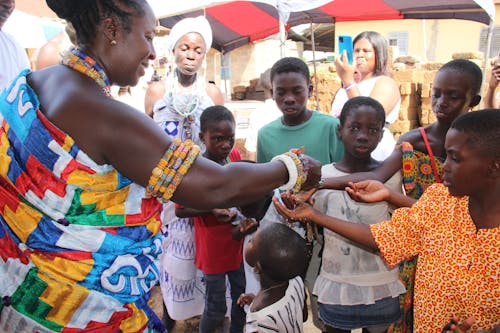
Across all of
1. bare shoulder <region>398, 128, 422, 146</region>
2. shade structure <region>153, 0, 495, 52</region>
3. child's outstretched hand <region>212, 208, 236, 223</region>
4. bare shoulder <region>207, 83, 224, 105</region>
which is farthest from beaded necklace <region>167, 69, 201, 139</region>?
shade structure <region>153, 0, 495, 52</region>

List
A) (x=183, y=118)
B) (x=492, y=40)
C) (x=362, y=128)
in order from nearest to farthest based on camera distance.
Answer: (x=362, y=128) < (x=183, y=118) < (x=492, y=40)

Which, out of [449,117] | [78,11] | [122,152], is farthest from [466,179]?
[78,11]

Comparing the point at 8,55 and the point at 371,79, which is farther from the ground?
the point at 8,55

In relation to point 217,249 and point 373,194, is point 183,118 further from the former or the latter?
point 373,194

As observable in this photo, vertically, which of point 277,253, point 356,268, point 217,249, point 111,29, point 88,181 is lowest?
point 217,249

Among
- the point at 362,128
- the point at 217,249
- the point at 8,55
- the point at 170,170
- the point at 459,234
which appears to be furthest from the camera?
the point at 8,55

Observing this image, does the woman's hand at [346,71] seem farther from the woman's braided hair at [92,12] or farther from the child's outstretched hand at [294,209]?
the woman's braided hair at [92,12]

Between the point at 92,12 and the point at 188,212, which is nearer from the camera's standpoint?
the point at 92,12

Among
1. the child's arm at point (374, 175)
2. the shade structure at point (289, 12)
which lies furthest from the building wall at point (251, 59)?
the child's arm at point (374, 175)

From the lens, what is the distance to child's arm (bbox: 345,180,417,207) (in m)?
2.00

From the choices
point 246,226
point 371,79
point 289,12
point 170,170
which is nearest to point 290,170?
point 170,170

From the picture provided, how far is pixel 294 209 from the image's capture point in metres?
2.04

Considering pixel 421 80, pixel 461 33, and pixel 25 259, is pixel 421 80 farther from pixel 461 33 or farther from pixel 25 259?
pixel 25 259

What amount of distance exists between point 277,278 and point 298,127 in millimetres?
1084
